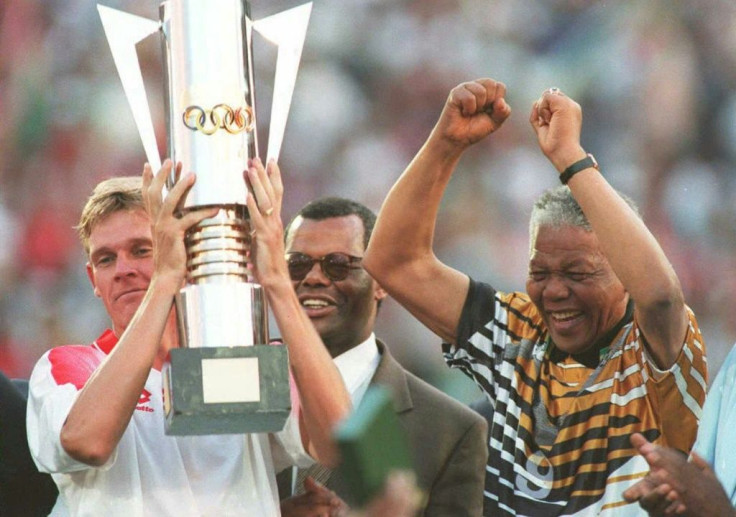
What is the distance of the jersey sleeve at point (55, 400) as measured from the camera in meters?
2.04

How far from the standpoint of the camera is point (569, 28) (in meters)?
5.00

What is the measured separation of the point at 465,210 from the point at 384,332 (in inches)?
23.4

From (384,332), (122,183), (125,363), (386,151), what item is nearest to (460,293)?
(122,183)

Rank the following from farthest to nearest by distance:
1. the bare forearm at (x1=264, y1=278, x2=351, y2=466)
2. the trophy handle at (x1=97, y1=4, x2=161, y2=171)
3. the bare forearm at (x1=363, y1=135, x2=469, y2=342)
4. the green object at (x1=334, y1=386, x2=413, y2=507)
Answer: the bare forearm at (x1=363, y1=135, x2=469, y2=342)
the bare forearm at (x1=264, y1=278, x2=351, y2=466)
the trophy handle at (x1=97, y1=4, x2=161, y2=171)
the green object at (x1=334, y1=386, x2=413, y2=507)

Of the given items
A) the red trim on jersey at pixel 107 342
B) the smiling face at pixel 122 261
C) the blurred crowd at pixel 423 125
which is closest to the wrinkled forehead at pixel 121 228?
the smiling face at pixel 122 261

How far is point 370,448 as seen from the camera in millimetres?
961

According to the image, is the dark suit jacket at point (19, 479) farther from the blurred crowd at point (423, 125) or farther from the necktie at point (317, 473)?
the blurred crowd at point (423, 125)

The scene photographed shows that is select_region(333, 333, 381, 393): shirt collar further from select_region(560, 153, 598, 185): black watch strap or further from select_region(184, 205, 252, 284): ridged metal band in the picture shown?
select_region(184, 205, 252, 284): ridged metal band

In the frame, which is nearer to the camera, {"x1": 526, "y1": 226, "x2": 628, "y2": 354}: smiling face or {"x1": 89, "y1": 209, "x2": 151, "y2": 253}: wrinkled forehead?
{"x1": 89, "y1": 209, "x2": 151, "y2": 253}: wrinkled forehead

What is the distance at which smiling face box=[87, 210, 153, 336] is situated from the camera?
7.50ft

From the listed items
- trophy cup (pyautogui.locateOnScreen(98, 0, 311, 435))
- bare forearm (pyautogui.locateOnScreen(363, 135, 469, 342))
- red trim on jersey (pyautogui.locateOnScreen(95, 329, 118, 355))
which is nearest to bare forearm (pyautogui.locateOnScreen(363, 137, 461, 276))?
bare forearm (pyautogui.locateOnScreen(363, 135, 469, 342))

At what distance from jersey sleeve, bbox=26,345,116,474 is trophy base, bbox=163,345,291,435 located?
1.64 feet

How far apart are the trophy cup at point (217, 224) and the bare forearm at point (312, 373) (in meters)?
0.23

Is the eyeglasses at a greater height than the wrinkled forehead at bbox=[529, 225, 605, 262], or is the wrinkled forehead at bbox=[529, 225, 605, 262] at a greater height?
the eyeglasses
